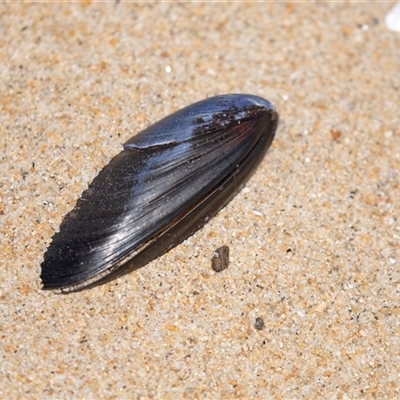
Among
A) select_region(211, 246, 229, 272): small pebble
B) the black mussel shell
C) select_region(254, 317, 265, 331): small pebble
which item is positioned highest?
the black mussel shell

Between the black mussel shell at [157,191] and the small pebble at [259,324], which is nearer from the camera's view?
the black mussel shell at [157,191]

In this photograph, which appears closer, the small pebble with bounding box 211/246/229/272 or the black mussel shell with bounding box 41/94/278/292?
the black mussel shell with bounding box 41/94/278/292

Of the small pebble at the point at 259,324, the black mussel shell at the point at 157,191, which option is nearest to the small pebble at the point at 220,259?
the black mussel shell at the point at 157,191

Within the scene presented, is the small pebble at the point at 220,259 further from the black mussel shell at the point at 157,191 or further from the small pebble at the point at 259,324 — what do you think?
the small pebble at the point at 259,324

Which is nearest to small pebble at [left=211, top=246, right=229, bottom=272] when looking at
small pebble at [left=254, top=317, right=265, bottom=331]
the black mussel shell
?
the black mussel shell

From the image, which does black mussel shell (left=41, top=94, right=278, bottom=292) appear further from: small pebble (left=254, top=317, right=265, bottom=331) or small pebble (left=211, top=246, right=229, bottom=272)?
small pebble (left=254, top=317, right=265, bottom=331)

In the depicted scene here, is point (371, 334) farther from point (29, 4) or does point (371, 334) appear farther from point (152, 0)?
point (29, 4)
